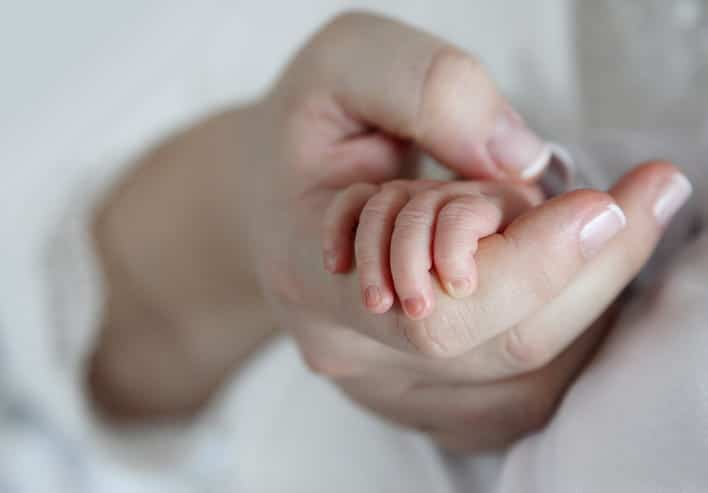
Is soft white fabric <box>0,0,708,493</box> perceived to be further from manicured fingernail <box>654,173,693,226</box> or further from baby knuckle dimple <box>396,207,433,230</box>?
baby knuckle dimple <box>396,207,433,230</box>

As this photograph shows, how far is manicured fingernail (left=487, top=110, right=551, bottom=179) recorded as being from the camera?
39 cm

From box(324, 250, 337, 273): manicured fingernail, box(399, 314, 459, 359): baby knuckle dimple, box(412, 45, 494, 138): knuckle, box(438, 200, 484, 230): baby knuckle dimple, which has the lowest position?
box(399, 314, 459, 359): baby knuckle dimple

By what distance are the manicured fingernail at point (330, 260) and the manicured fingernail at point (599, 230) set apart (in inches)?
4.2

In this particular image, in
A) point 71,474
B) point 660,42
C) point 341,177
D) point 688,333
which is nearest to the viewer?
point 688,333

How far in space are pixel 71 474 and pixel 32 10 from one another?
1.60ft

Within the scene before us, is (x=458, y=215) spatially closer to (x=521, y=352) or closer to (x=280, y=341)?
(x=521, y=352)

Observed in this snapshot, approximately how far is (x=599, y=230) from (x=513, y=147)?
9cm

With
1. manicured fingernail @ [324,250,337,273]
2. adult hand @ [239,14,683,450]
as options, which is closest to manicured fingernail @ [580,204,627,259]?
adult hand @ [239,14,683,450]

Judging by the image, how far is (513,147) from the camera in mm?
392

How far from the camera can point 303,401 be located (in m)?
0.63

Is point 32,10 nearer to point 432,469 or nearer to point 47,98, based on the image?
point 47,98

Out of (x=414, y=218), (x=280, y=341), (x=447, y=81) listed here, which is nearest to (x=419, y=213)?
(x=414, y=218)

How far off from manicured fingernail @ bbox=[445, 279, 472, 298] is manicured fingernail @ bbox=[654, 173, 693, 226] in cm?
13

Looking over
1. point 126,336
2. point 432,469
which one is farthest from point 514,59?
point 126,336
